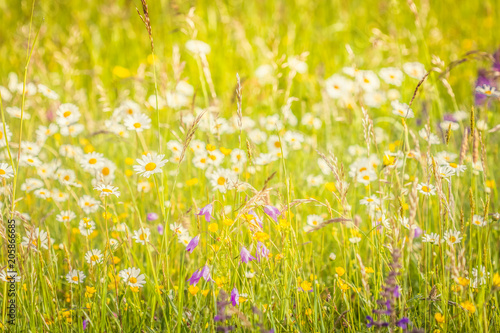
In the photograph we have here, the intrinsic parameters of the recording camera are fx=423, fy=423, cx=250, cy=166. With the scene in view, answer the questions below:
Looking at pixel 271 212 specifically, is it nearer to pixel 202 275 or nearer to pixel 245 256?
pixel 245 256

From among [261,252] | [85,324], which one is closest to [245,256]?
[261,252]

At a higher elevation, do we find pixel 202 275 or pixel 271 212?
pixel 271 212

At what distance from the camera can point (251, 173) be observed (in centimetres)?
148

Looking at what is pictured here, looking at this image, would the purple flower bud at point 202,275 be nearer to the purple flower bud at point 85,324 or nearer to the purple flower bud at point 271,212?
the purple flower bud at point 271,212

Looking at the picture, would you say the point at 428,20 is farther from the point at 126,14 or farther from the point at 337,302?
the point at 337,302

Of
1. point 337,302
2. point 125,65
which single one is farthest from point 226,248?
point 125,65

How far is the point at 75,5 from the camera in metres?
4.71

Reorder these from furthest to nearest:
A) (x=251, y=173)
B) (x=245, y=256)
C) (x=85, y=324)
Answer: (x=251, y=173) → (x=85, y=324) → (x=245, y=256)

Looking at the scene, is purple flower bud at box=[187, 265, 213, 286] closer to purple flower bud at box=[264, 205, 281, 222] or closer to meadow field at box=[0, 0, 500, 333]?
meadow field at box=[0, 0, 500, 333]

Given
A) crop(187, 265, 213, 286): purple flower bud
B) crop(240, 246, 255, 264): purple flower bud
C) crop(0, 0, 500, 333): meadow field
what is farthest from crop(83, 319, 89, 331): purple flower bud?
crop(240, 246, 255, 264): purple flower bud

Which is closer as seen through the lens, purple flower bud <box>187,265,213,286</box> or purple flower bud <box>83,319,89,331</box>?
purple flower bud <box>187,265,213,286</box>

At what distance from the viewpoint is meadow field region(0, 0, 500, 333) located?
1.18 m

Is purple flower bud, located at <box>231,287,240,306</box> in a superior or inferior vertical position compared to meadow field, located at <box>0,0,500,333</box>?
inferior

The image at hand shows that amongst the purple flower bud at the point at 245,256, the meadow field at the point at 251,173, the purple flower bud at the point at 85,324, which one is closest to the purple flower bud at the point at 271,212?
the meadow field at the point at 251,173
